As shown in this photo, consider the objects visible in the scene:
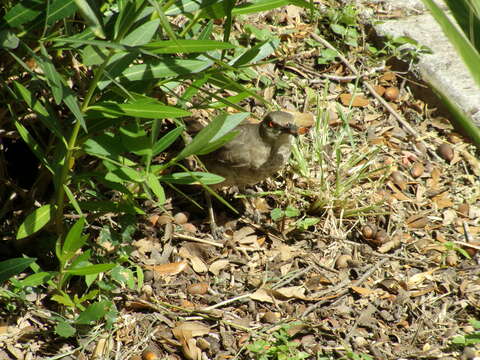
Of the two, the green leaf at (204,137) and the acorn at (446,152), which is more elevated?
the green leaf at (204,137)

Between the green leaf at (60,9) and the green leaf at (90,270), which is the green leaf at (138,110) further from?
the green leaf at (90,270)

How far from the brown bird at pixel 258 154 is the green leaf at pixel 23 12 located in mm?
2127

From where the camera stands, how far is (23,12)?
2.83m

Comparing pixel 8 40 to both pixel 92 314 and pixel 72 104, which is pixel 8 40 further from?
pixel 92 314

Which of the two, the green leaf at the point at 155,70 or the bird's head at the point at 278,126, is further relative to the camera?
the bird's head at the point at 278,126

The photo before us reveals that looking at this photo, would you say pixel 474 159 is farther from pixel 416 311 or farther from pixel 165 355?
pixel 165 355

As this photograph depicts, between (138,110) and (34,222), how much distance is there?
2.75 feet

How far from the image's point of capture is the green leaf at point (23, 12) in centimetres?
280

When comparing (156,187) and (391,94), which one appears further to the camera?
(391,94)

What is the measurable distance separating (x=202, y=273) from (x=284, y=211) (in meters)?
0.77

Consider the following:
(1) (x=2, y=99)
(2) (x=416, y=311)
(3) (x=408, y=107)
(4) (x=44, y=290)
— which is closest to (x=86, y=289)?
(4) (x=44, y=290)

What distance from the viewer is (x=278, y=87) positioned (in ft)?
18.5

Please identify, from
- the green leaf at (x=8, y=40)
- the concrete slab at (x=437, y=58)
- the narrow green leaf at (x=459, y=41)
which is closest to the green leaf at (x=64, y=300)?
the green leaf at (x=8, y=40)

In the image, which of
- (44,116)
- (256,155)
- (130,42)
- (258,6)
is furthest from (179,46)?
(256,155)
